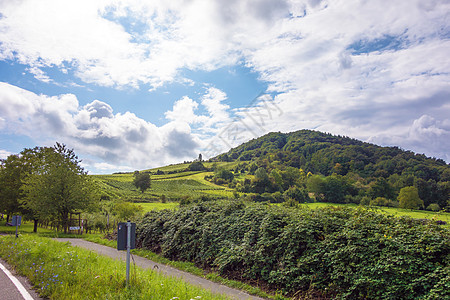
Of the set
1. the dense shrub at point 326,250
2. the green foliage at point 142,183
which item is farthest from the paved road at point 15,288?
the green foliage at point 142,183

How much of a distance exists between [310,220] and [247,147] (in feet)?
209

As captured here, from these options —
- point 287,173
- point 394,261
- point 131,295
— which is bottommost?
point 131,295

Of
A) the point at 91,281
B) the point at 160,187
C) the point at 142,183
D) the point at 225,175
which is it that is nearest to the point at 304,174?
the point at 225,175

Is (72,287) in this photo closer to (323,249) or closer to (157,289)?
(157,289)

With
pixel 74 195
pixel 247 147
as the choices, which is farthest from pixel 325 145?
pixel 74 195

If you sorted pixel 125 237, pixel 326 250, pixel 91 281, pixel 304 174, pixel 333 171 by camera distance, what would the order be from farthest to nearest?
pixel 304 174 → pixel 333 171 → pixel 326 250 → pixel 91 281 → pixel 125 237

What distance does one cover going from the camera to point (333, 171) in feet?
220

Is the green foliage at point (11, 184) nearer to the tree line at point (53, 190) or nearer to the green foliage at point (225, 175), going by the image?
the tree line at point (53, 190)

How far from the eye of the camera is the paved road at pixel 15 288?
6.64m

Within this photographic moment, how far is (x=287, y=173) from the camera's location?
6375 centimetres

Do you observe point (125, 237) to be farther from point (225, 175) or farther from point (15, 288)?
point (225, 175)

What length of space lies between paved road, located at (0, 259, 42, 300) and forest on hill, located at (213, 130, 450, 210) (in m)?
32.1

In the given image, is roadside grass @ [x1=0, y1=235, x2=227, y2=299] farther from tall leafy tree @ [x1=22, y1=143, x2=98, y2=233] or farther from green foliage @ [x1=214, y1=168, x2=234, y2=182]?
green foliage @ [x1=214, y1=168, x2=234, y2=182]

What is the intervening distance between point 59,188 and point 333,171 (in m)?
57.9
